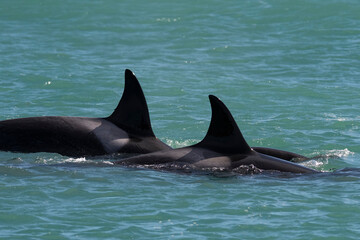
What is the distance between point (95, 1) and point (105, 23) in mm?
4672

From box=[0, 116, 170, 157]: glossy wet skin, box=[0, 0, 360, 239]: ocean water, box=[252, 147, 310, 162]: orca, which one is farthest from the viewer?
box=[252, 147, 310, 162]: orca

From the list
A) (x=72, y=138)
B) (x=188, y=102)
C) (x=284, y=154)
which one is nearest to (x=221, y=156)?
(x=284, y=154)

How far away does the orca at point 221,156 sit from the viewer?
485 inches

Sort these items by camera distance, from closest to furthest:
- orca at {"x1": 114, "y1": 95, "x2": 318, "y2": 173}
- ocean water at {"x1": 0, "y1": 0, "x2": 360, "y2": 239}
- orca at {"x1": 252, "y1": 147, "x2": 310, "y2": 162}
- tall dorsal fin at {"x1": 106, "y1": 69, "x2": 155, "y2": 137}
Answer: ocean water at {"x1": 0, "y1": 0, "x2": 360, "y2": 239}
orca at {"x1": 114, "y1": 95, "x2": 318, "y2": 173}
tall dorsal fin at {"x1": 106, "y1": 69, "x2": 155, "y2": 137}
orca at {"x1": 252, "y1": 147, "x2": 310, "y2": 162}

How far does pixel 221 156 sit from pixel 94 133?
2830mm

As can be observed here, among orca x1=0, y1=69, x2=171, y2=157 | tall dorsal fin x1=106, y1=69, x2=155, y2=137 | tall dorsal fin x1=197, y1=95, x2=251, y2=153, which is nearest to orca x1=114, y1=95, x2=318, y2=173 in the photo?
tall dorsal fin x1=197, y1=95, x2=251, y2=153

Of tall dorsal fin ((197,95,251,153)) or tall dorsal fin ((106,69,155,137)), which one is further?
tall dorsal fin ((106,69,155,137))

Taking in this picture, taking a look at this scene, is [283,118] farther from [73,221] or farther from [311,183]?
[73,221]

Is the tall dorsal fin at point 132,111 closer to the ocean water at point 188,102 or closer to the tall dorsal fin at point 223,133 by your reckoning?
the ocean water at point 188,102

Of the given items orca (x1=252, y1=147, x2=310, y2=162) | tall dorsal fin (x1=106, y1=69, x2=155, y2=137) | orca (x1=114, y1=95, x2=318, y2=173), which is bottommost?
orca (x1=252, y1=147, x2=310, y2=162)

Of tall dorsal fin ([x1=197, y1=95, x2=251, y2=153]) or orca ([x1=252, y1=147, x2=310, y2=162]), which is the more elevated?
tall dorsal fin ([x1=197, y1=95, x2=251, y2=153])

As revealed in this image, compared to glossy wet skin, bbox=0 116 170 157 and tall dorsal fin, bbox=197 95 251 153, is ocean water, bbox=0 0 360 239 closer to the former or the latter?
glossy wet skin, bbox=0 116 170 157

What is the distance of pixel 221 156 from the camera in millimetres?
12547

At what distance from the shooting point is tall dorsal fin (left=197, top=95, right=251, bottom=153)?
12.2 meters
